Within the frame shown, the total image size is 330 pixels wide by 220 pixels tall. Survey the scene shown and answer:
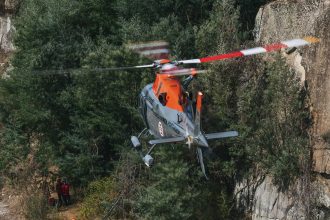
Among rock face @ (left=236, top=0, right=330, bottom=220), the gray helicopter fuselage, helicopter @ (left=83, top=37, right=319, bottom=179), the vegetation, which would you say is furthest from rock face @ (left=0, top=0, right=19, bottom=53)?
rock face @ (left=236, top=0, right=330, bottom=220)

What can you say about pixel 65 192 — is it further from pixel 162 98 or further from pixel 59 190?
pixel 162 98

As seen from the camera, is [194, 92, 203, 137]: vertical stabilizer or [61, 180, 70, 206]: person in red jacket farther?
[61, 180, 70, 206]: person in red jacket

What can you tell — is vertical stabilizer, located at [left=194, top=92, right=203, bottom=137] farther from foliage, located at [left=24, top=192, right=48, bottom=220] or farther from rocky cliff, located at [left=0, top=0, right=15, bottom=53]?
rocky cliff, located at [left=0, top=0, right=15, bottom=53]

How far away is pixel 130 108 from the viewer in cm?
1806

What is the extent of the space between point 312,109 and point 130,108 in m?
5.73

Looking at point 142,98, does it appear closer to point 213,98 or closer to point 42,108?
point 213,98

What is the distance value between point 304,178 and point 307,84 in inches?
98.8

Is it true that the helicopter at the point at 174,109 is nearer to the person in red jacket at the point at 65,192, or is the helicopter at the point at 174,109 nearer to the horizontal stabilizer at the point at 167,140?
the horizontal stabilizer at the point at 167,140

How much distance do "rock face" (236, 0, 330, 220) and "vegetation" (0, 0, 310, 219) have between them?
14.4 inches

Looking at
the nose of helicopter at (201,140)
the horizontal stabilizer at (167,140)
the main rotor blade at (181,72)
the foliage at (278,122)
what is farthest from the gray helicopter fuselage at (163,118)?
the foliage at (278,122)

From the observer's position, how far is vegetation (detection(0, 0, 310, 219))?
15789 mm

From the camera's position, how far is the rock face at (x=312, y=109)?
1480 centimetres

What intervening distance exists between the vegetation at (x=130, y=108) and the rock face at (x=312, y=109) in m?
0.36

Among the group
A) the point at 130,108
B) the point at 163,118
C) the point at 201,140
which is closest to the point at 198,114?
the point at 201,140
